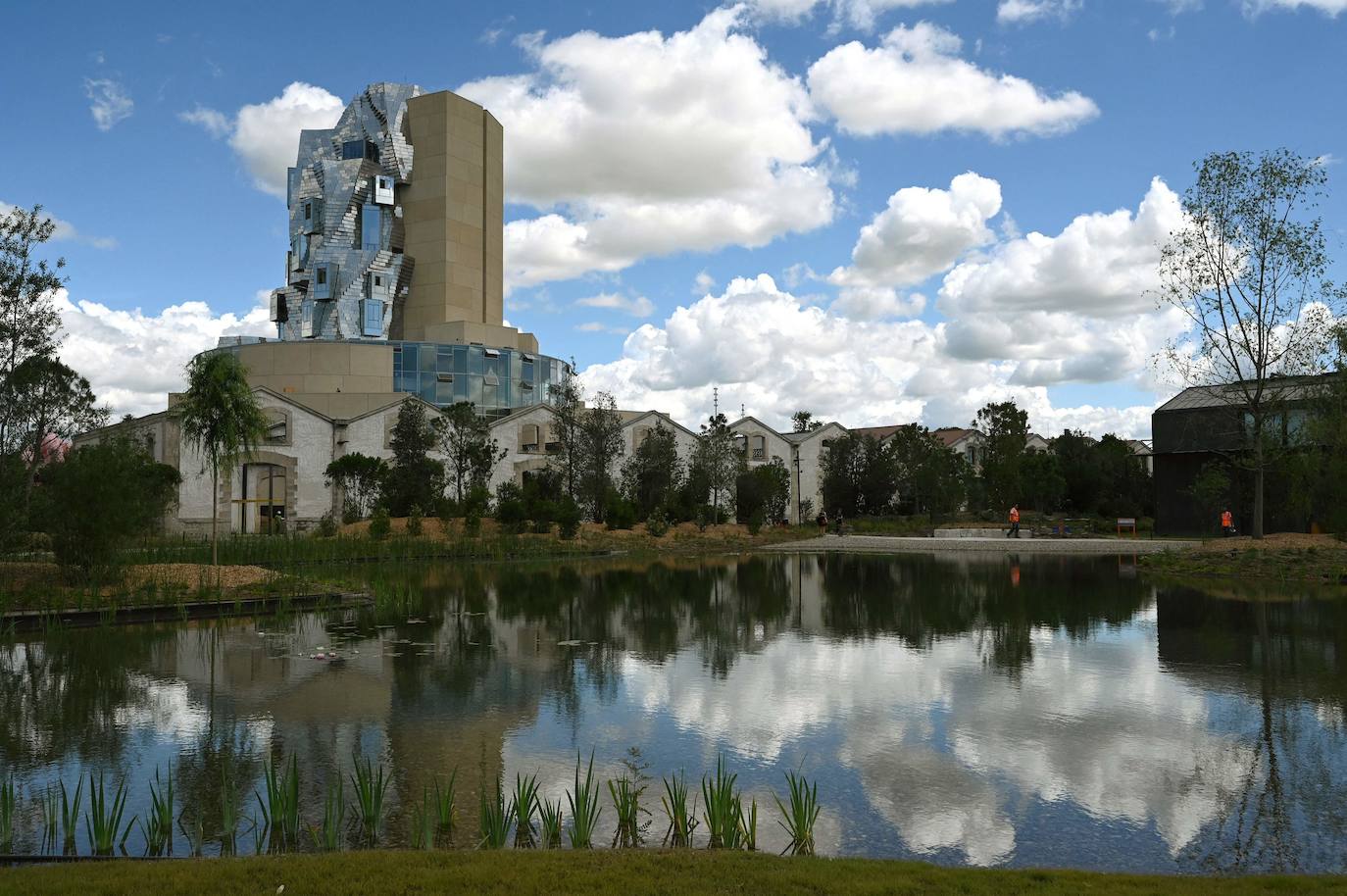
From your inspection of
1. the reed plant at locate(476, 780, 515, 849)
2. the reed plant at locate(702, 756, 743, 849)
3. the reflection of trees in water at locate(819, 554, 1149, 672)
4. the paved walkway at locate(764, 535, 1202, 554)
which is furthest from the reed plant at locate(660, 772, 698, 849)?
the paved walkway at locate(764, 535, 1202, 554)

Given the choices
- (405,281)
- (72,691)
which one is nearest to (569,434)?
(405,281)

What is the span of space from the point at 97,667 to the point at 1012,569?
25748 millimetres

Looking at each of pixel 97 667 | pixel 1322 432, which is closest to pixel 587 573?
pixel 97 667

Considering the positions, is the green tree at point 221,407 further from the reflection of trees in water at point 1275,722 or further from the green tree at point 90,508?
the reflection of trees in water at point 1275,722

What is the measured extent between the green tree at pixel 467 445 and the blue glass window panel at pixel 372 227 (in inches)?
1073

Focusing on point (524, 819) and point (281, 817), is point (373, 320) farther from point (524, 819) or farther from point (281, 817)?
point (524, 819)

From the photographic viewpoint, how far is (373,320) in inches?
2739

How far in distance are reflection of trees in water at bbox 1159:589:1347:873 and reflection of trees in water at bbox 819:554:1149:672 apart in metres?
1.97

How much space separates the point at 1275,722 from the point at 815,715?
4.98 meters

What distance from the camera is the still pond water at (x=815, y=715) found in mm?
7580

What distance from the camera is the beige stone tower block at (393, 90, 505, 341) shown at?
70.7 meters

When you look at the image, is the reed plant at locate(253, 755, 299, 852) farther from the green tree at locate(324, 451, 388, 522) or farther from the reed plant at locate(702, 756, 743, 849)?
the green tree at locate(324, 451, 388, 522)

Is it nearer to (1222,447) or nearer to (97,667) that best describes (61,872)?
(97,667)

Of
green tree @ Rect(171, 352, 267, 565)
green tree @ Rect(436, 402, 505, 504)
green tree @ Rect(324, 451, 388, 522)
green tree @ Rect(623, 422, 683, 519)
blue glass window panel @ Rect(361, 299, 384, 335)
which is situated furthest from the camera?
blue glass window panel @ Rect(361, 299, 384, 335)
